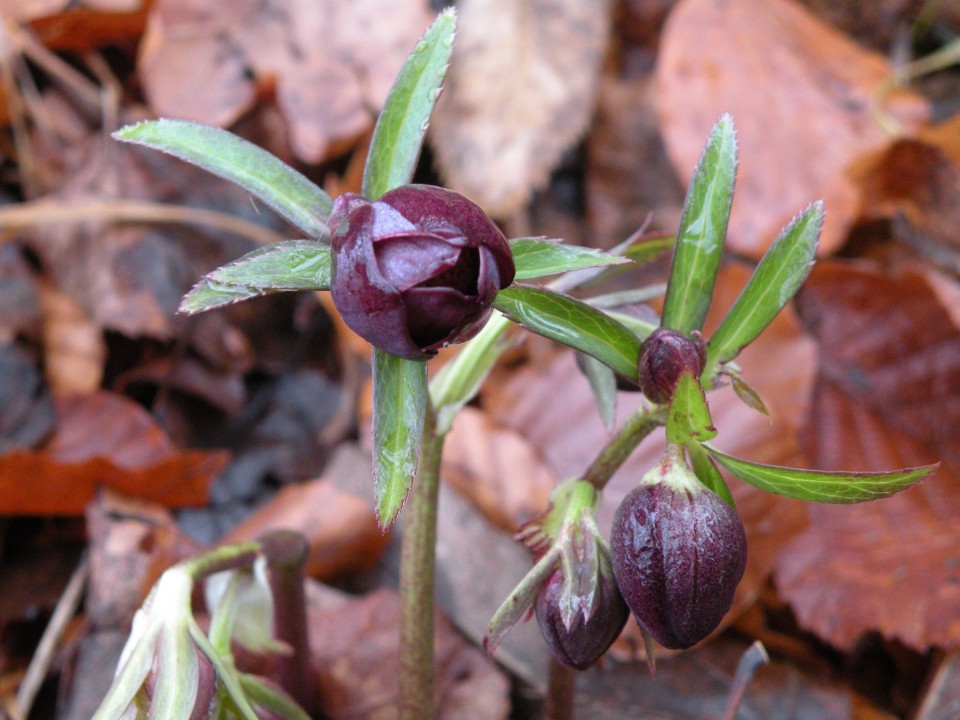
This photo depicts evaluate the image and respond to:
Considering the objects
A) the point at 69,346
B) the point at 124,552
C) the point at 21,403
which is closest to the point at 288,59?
the point at 69,346

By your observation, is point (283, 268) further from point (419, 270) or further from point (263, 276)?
point (419, 270)

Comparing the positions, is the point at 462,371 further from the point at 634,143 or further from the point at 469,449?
the point at 634,143

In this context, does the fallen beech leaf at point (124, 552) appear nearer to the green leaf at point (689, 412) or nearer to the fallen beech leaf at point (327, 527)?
the fallen beech leaf at point (327, 527)

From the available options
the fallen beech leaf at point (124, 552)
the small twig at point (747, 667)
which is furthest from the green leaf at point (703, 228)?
the fallen beech leaf at point (124, 552)

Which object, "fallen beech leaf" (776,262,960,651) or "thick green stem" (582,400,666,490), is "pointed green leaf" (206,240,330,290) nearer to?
"thick green stem" (582,400,666,490)

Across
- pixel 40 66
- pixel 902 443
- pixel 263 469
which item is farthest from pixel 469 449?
pixel 40 66

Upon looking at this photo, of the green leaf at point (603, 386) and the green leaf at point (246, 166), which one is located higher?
the green leaf at point (246, 166)
